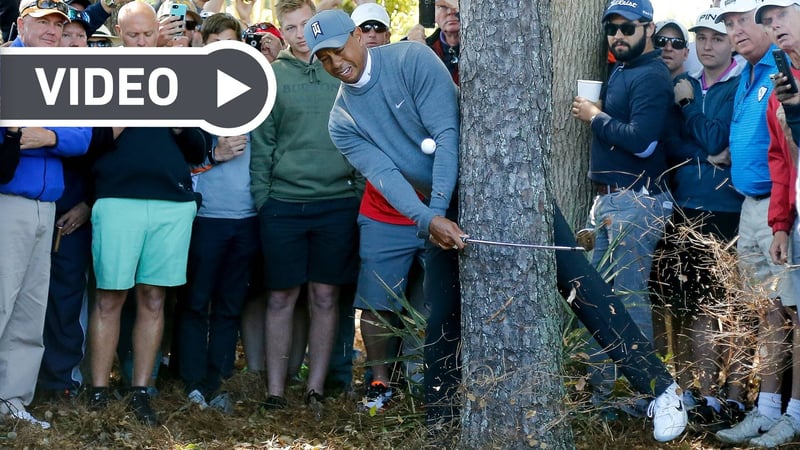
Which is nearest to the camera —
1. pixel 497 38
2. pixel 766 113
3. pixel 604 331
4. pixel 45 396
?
pixel 497 38

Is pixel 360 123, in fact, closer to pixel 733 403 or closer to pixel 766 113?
pixel 766 113

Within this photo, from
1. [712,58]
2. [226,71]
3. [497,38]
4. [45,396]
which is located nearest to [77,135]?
[45,396]

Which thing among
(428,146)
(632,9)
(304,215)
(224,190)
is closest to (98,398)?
(224,190)

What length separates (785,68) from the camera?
19.3ft

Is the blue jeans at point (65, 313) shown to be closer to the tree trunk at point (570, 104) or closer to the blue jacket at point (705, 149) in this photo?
the tree trunk at point (570, 104)

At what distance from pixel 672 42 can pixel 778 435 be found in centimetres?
254

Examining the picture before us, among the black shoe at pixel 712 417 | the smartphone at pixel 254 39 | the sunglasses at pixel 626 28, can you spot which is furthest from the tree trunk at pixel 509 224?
the smartphone at pixel 254 39

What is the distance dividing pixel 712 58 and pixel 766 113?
0.75 metres

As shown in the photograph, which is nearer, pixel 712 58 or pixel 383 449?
pixel 383 449

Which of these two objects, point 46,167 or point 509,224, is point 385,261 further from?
point 46,167

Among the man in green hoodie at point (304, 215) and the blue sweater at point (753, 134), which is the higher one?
the blue sweater at point (753, 134)

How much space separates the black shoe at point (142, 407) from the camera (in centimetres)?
659

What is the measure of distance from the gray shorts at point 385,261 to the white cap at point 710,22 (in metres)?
2.11

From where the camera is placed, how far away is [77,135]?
6.61 m
